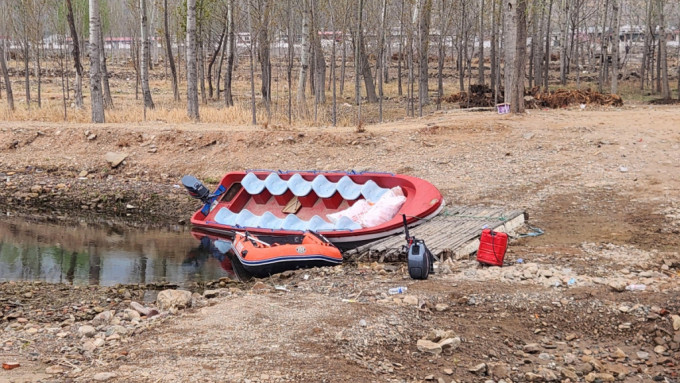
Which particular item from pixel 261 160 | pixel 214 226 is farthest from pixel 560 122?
pixel 214 226

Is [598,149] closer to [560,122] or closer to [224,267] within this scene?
[560,122]

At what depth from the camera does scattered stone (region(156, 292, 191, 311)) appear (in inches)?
300

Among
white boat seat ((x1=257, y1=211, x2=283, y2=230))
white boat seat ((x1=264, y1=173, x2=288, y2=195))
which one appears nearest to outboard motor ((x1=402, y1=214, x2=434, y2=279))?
white boat seat ((x1=257, y1=211, x2=283, y2=230))

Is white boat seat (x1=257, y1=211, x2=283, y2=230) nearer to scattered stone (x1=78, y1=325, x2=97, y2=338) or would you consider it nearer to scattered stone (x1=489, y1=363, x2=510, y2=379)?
scattered stone (x1=78, y1=325, x2=97, y2=338)

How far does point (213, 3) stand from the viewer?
28.2 m

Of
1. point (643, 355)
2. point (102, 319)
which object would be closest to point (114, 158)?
point (102, 319)

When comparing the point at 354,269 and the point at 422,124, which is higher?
the point at 422,124

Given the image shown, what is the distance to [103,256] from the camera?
12.1m

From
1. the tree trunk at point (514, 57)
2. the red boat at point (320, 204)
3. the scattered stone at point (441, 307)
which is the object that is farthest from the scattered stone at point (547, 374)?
the tree trunk at point (514, 57)

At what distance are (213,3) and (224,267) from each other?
62.1ft

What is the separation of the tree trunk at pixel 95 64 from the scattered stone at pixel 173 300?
1285cm

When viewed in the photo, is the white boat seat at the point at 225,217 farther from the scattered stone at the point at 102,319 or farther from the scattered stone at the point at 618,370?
the scattered stone at the point at 618,370

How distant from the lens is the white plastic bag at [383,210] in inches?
448

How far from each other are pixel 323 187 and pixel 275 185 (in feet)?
2.97
